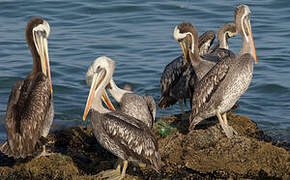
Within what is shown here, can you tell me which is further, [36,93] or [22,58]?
[22,58]

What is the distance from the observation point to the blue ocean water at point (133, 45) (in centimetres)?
1230

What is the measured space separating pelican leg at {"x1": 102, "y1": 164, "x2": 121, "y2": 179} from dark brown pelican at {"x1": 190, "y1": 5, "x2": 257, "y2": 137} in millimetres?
1714

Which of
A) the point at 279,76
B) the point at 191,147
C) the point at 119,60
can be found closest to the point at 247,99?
the point at 279,76

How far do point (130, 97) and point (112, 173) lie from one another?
62.8 inches

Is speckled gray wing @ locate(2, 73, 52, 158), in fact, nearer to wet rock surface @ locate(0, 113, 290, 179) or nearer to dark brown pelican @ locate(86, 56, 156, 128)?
wet rock surface @ locate(0, 113, 290, 179)

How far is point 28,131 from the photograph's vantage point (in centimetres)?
746

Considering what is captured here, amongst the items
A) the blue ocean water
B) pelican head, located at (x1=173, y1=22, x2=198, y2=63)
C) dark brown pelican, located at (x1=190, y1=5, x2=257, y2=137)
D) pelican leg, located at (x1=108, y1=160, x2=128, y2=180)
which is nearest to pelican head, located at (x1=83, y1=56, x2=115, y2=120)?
pelican leg, located at (x1=108, y1=160, x2=128, y2=180)

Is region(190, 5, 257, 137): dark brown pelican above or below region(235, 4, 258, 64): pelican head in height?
below

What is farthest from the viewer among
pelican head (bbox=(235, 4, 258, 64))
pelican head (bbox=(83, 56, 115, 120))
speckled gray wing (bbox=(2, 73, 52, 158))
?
pelican head (bbox=(235, 4, 258, 64))

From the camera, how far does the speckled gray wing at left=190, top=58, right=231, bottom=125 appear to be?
843cm

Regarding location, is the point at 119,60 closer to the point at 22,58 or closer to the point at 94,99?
the point at 22,58

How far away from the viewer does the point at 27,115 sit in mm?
7504

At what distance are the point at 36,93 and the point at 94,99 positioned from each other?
3.24 ft

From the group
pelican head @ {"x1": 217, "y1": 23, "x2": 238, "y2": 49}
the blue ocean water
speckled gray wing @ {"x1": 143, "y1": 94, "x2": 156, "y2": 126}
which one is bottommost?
the blue ocean water
